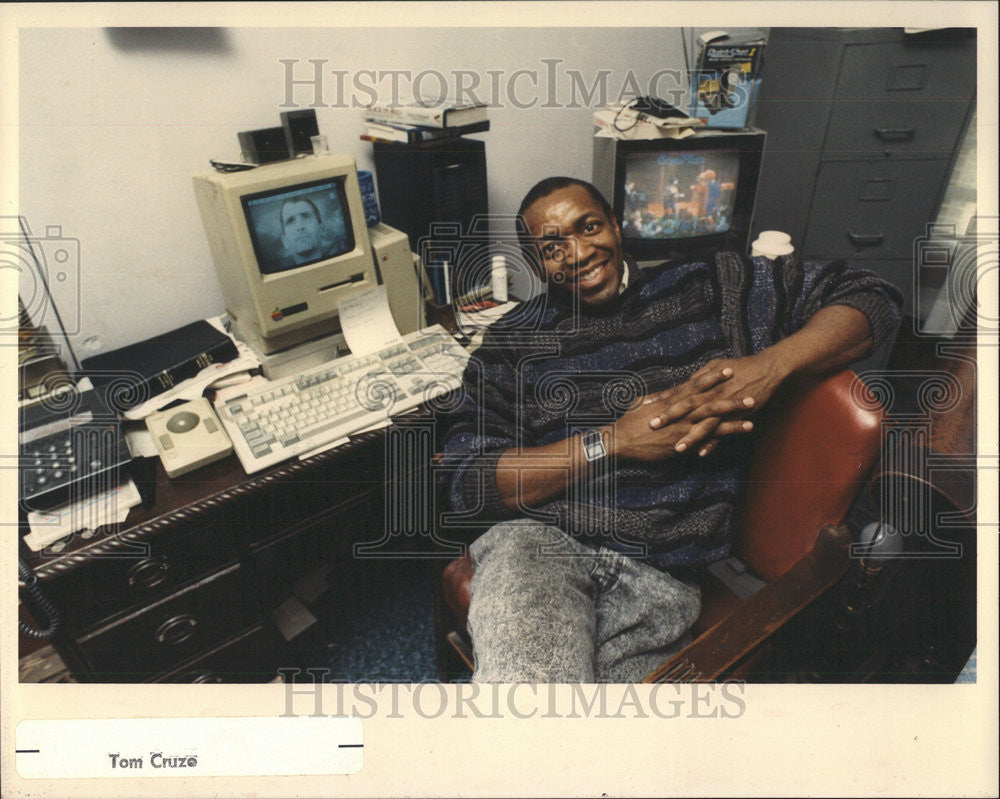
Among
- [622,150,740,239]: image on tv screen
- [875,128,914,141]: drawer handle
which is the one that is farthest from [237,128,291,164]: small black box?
[875,128,914,141]: drawer handle

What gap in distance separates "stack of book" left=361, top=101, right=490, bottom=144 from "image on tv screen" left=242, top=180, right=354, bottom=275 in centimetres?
31

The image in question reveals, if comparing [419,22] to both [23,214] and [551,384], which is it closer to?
[551,384]

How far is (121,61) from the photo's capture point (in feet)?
3.85

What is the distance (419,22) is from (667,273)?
2.16 ft

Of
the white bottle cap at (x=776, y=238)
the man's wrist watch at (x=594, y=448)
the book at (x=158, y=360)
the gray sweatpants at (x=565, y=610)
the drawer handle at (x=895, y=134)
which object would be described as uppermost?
the drawer handle at (x=895, y=134)

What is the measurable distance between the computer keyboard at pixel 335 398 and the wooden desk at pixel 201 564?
3cm

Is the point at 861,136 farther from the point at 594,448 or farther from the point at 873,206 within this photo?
the point at 594,448

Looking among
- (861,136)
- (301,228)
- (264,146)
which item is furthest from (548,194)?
(861,136)

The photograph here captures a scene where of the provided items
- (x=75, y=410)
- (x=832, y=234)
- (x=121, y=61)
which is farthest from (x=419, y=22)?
(x=832, y=234)

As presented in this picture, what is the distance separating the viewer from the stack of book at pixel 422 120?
4.52 ft

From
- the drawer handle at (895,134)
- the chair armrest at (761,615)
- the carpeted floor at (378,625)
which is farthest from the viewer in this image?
the drawer handle at (895,134)

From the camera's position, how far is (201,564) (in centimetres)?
111

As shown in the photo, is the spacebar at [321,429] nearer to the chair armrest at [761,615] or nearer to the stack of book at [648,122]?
the chair armrest at [761,615]

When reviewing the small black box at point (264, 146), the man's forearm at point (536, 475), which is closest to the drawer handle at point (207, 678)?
the man's forearm at point (536, 475)
